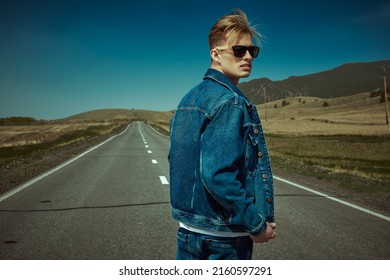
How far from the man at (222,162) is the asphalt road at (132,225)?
258cm

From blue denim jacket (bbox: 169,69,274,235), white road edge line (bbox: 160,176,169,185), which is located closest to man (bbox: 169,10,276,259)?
blue denim jacket (bbox: 169,69,274,235)

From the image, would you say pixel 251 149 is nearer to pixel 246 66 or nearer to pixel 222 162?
pixel 222 162

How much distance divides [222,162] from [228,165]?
0.11 feet

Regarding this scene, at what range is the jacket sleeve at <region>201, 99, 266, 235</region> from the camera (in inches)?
68.6

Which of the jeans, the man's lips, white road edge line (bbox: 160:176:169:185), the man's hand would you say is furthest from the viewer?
white road edge line (bbox: 160:176:169:185)

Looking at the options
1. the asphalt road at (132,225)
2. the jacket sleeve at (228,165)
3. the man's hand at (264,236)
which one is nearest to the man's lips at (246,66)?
the jacket sleeve at (228,165)

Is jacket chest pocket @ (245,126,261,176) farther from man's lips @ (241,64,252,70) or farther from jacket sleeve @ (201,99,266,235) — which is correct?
man's lips @ (241,64,252,70)

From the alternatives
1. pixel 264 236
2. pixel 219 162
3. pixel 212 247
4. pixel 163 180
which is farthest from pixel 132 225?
pixel 163 180

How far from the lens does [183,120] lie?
1.91 metres

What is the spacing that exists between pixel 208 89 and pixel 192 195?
561 mm

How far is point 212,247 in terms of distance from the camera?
1.96m

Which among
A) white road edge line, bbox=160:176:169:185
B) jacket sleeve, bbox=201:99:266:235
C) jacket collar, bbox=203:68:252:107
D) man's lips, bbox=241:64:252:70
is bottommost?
white road edge line, bbox=160:176:169:185

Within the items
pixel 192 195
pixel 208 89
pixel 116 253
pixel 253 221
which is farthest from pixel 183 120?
pixel 116 253

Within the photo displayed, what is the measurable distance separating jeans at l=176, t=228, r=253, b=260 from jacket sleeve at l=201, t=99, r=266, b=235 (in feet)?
0.62
